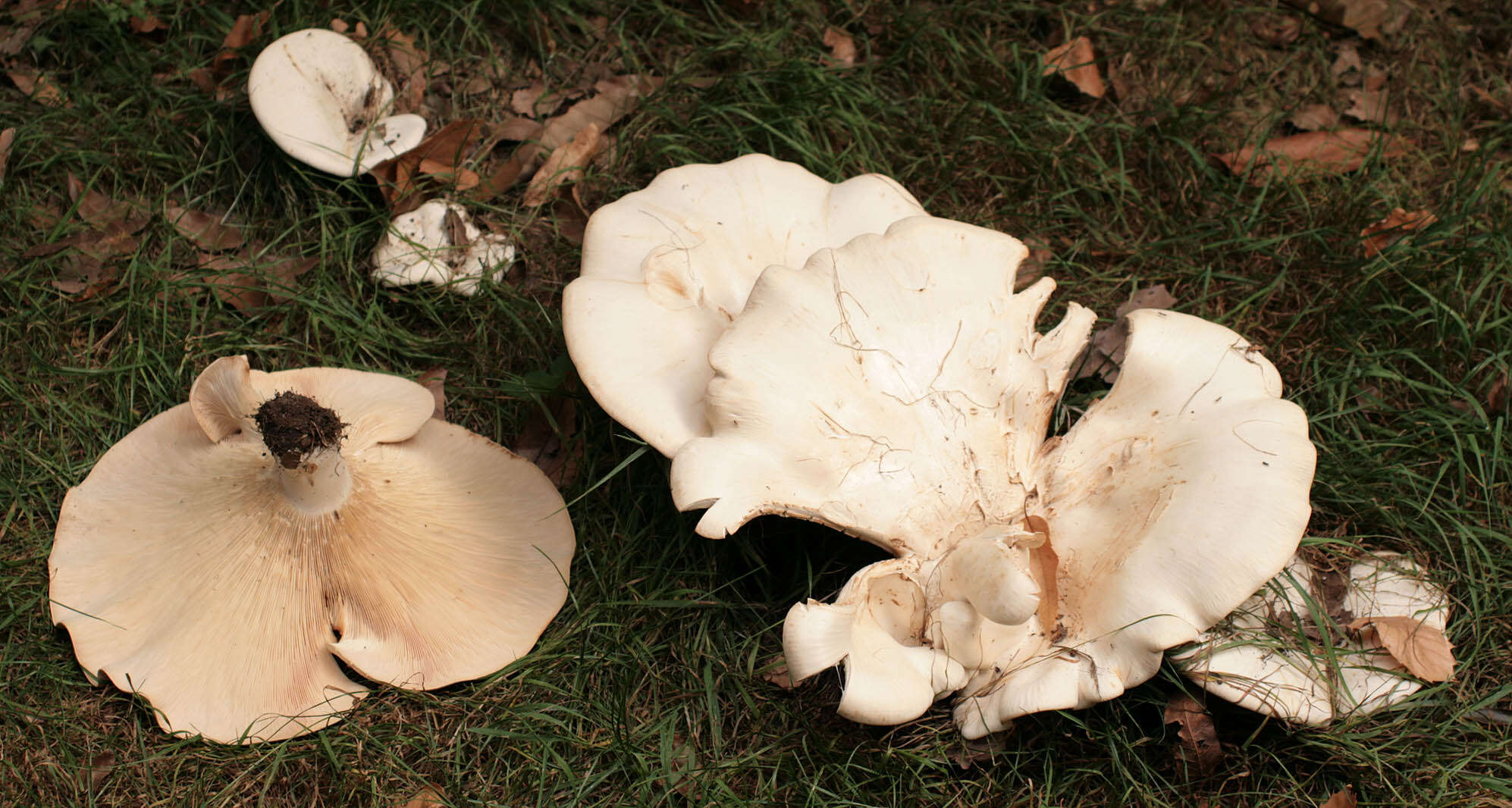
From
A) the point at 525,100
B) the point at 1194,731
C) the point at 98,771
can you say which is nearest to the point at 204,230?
the point at 525,100

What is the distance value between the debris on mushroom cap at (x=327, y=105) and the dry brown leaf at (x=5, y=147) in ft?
3.15

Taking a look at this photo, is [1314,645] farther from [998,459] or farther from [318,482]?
[318,482]

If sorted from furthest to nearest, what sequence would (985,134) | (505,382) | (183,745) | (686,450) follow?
(985,134) < (505,382) < (183,745) < (686,450)

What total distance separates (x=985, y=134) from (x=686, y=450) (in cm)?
203

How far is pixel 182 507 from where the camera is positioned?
3.05 meters

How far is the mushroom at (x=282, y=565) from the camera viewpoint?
116 inches

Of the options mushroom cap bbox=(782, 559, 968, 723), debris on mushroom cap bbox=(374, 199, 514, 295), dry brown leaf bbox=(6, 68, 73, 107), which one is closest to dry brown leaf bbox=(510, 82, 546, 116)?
debris on mushroom cap bbox=(374, 199, 514, 295)

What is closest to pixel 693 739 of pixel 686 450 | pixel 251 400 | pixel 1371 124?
pixel 686 450

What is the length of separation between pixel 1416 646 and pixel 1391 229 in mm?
1594

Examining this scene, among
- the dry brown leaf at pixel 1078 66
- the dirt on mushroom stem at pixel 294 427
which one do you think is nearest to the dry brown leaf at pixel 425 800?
the dirt on mushroom stem at pixel 294 427

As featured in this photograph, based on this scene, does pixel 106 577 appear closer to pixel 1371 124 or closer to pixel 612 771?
pixel 612 771

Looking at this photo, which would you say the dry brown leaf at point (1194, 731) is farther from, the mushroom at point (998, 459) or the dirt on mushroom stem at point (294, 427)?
the dirt on mushroom stem at point (294, 427)

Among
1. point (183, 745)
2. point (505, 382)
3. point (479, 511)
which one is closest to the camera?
point (183, 745)

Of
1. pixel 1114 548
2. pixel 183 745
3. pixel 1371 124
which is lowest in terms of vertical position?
pixel 183 745
